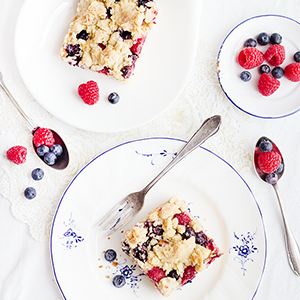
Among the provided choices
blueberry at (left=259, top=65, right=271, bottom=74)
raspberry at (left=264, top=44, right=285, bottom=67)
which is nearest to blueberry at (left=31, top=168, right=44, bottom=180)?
blueberry at (left=259, top=65, right=271, bottom=74)

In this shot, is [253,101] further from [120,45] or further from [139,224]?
[139,224]

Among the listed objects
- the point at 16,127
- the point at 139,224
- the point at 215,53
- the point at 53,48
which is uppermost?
the point at 215,53

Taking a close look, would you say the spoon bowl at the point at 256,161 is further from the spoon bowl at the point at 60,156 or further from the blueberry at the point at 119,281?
the spoon bowl at the point at 60,156

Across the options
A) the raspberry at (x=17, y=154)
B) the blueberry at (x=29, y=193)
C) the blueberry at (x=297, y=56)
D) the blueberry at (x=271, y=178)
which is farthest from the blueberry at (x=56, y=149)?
the blueberry at (x=297, y=56)

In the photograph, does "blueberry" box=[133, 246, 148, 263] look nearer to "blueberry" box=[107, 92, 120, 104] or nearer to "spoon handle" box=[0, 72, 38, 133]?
"blueberry" box=[107, 92, 120, 104]

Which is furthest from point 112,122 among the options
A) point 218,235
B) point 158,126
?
point 218,235

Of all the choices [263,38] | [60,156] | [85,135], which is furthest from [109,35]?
Result: [263,38]
